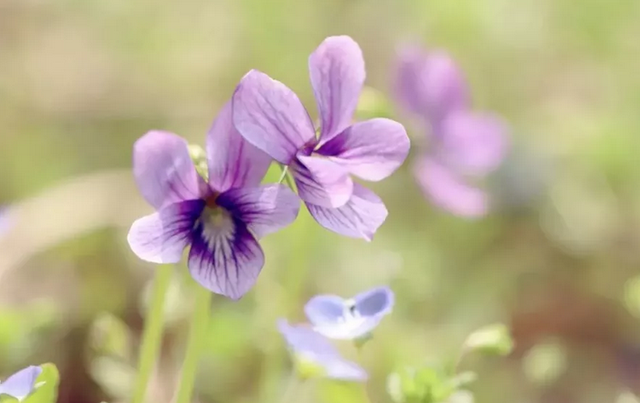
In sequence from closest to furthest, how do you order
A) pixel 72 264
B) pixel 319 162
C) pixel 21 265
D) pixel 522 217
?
pixel 319 162, pixel 21 265, pixel 72 264, pixel 522 217

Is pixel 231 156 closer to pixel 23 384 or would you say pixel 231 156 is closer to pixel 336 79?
pixel 336 79

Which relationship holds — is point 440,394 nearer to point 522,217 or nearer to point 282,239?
point 282,239

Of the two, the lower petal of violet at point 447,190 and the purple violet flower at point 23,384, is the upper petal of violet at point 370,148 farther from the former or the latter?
the lower petal of violet at point 447,190

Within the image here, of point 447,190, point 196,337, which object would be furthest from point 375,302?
point 447,190

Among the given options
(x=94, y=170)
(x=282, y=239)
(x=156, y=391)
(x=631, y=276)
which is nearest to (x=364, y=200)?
(x=156, y=391)

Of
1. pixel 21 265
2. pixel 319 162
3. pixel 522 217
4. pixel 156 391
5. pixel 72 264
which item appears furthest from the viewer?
pixel 522 217
